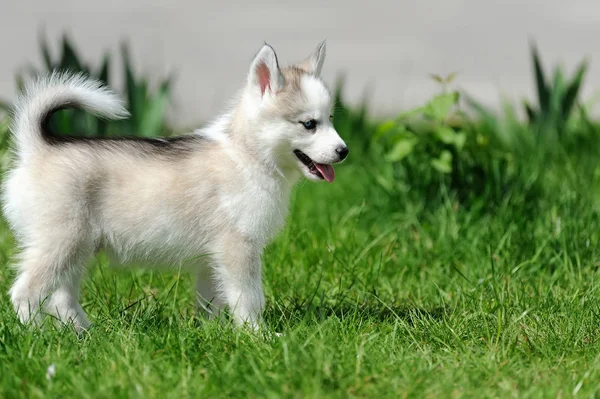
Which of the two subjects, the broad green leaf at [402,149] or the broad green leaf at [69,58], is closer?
the broad green leaf at [402,149]

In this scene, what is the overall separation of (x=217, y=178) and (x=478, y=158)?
272 centimetres

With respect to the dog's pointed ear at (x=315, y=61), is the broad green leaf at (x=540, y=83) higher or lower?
lower

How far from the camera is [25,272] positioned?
389 centimetres

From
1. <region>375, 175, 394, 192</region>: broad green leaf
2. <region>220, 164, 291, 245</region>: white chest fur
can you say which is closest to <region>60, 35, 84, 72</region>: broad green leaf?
<region>375, 175, 394, 192</region>: broad green leaf

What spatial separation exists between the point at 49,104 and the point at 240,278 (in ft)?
4.13

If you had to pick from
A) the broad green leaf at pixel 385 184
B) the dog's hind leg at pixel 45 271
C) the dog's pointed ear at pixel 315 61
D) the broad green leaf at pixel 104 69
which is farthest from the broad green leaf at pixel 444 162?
the broad green leaf at pixel 104 69

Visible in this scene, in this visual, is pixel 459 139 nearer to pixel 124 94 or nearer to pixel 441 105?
pixel 441 105

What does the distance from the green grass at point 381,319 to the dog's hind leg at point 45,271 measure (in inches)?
4.4

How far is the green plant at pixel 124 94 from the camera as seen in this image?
7.41 meters

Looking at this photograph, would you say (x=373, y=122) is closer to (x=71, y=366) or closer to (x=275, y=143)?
(x=275, y=143)

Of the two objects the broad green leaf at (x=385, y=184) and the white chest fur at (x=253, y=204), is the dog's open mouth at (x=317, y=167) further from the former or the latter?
the broad green leaf at (x=385, y=184)

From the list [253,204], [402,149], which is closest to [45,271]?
[253,204]

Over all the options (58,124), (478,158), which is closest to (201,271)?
(478,158)

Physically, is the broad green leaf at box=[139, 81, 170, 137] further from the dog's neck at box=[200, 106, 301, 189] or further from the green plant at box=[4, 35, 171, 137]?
the dog's neck at box=[200, 106, 301, 189]
